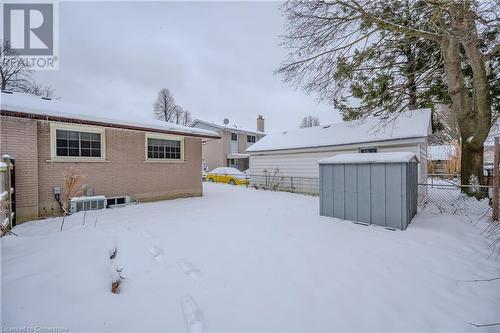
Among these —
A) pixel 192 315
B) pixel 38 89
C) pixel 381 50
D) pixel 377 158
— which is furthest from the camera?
pixel 38 89

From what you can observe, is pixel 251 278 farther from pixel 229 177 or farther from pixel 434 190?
pixel 229 177

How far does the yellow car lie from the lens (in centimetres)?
1623

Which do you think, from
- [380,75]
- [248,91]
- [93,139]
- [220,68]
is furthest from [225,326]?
[248,91]

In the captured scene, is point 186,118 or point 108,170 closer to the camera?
point 108,170

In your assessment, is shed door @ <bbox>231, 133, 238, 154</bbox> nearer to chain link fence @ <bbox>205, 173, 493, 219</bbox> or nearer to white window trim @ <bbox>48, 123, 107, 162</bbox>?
chain link fence @ <bbox>205, 173, 493, 219</bbox>

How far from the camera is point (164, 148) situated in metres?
9.14

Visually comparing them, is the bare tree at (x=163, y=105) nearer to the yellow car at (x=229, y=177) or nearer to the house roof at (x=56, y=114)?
the yellow car at (x=229, y=177)

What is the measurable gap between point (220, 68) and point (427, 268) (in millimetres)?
19774

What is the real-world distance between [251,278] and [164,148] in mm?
7559

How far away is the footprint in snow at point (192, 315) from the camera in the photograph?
6.75 ft

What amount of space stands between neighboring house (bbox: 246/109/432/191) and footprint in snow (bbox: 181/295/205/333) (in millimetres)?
10077

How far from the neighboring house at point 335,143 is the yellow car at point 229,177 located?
1.47 m

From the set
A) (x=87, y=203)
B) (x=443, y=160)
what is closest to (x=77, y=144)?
(x=87, y=203)

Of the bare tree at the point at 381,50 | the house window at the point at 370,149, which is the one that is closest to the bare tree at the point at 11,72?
the bare tree at the point at 381,50
